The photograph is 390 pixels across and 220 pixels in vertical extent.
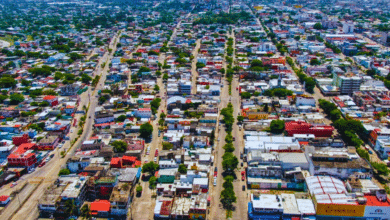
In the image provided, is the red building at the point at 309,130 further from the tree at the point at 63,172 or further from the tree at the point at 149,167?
the tree at the point at 63,172

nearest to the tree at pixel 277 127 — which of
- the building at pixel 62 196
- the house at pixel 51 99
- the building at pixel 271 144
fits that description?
the building at pixel 271 144

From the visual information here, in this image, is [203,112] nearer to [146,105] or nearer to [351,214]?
[146,105]

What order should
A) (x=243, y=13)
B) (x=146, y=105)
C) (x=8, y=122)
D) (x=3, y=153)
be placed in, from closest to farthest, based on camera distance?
(x=3, y=153) → (x=8, y=122) → (x=146, y=105) → (x=243, y=13)

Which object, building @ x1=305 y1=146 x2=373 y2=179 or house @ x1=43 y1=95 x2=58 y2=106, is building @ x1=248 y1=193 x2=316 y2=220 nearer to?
building @ x1=305 y1=146 x2=373 y2=179

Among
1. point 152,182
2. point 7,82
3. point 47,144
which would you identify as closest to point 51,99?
point 7,82

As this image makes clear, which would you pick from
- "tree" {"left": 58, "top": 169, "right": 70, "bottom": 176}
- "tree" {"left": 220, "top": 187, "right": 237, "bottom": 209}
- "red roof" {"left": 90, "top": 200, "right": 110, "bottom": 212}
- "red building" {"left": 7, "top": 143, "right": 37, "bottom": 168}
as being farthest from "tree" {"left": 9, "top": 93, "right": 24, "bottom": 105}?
"tree" {"left": 220, "top": 187, "right": 237, "bottom": 209}

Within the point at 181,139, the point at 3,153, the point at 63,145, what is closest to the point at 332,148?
the point at 181,139

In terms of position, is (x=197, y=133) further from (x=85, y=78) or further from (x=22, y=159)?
(x=85, y=78)
